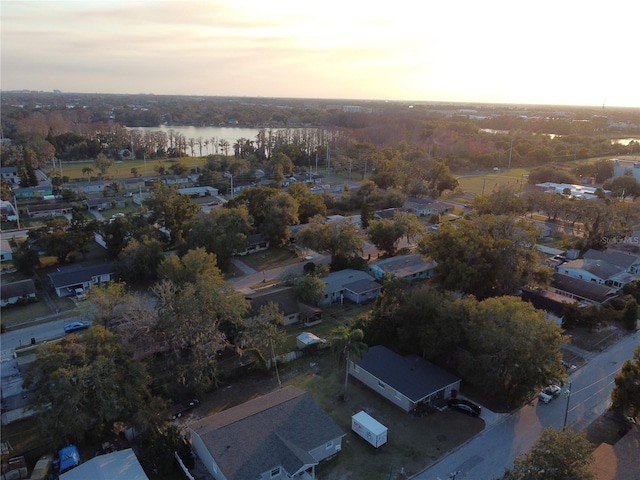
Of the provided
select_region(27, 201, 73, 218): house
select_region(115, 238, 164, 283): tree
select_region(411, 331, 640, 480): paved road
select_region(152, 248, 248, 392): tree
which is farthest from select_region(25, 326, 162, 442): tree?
select_region(27, 201, 73, 218): house

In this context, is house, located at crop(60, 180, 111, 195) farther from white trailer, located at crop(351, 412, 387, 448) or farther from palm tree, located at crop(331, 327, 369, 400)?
white trailer, located at crop(351, 412, 387, 448)

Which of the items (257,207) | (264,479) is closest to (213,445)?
(264,479)

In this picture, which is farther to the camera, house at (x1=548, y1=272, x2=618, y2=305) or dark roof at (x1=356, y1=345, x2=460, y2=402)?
house at (x1=548, y1=272, x2=618, y2=305)

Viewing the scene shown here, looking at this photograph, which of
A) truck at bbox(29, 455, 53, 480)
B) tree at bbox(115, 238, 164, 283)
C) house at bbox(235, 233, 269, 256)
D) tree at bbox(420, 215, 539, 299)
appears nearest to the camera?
truck at bbox(29, 455, 53, 480)

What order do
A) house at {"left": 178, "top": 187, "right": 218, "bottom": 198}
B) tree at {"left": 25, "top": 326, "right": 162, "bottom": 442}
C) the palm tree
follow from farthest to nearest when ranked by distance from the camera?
1. house at {"left": 178, "top": 187, "right": 218, "bottom": 198}
2. the palm tree
3. tree at {"left": 25, "top": 326, "right": 162, "bottom": 442}

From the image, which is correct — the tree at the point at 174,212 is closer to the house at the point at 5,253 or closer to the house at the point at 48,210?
the house at the point at 5,253

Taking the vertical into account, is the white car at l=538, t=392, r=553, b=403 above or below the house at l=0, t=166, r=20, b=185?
below

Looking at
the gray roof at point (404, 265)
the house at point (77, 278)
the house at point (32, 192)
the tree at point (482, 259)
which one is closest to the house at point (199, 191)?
the house at point (32, 192)
